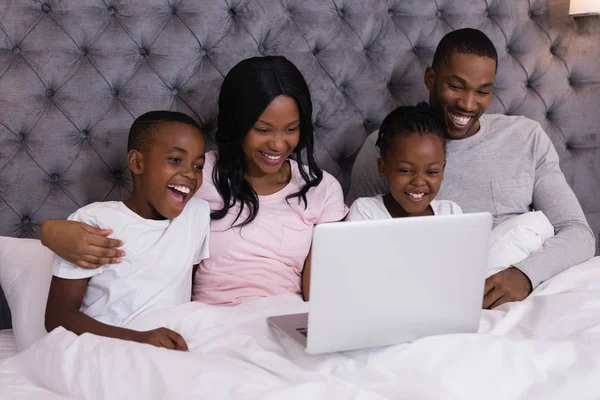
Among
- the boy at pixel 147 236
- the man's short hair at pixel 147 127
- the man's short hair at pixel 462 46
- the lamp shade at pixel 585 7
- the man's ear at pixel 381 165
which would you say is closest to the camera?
the boy at pixel 147 236

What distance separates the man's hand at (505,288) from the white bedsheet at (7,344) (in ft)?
3.51

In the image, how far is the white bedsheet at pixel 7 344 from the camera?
5.02ft

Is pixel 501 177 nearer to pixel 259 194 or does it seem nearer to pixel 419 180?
pixel 419 180

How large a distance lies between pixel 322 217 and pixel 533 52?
985mm

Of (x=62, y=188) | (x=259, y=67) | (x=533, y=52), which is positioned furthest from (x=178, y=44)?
(x=533, y=52)

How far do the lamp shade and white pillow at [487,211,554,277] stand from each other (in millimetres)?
761

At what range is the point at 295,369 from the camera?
1.15 m

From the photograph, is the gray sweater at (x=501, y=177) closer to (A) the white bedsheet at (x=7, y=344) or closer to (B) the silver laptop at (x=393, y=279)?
(B) the silver laptop at (x=393, y=279)

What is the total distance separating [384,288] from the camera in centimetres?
111

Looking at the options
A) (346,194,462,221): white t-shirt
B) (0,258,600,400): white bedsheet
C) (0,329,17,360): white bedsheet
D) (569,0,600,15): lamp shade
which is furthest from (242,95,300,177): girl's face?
(569,0,600,15): lamp shade

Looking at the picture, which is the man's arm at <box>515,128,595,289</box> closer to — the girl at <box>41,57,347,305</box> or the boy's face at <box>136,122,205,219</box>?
the girl at <box>41,57,347,305</box>

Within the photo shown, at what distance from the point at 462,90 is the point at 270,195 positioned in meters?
0.61

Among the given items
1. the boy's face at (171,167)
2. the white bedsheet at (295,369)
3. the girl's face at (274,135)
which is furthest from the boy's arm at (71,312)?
the girl's face at (274,135)

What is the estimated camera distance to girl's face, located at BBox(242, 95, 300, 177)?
1.59m
